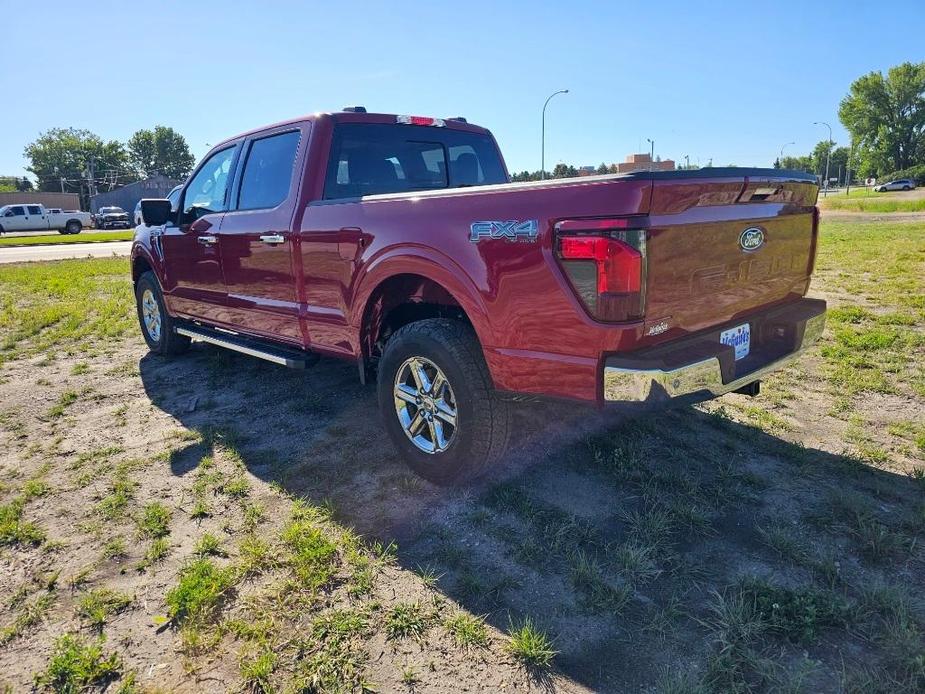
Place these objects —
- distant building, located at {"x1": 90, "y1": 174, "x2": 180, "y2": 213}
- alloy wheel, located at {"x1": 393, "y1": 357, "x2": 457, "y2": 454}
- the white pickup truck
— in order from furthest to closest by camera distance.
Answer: distant building, located at {"x1": 90, "y1": 174, "x2": 180, "y2": 213}
the white pickup truck
alloy wheel, located at {"x1": 393, "y1": 357, "x2": 457, "y2": 454}

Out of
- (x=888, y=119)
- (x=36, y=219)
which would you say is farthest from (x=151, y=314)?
(x=888, y=119)

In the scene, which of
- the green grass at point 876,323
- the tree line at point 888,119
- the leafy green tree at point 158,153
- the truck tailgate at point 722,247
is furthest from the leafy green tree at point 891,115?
the leafy green tree at point 158,153

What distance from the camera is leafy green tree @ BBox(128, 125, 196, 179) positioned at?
362 ft

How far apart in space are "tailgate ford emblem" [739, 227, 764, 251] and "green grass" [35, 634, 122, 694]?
3.04 m

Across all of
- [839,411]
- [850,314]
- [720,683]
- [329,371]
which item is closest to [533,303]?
[720,683]

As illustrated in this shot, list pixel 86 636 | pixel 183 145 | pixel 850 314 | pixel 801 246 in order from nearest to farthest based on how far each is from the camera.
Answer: pixel 86 636
pixel 801 246
pixel 850 314
pixel 183 145

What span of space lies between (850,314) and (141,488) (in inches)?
262

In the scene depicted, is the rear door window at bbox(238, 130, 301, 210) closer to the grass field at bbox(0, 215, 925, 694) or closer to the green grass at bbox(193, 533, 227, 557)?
the grass field at bbox(0, 215, 925, 694)

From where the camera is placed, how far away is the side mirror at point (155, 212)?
496 cm

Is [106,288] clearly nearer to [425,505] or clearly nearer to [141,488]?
[141,488]

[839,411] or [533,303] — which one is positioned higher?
[533,303]

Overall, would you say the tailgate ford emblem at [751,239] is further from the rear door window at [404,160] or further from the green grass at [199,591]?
the green grass at [199,591]

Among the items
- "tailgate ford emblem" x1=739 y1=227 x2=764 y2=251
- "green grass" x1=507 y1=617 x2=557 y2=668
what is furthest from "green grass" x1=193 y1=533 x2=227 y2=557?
"tailgate ford emblem" x1=739 y1=227 x2=764 y2=251

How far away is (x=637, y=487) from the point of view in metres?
3.10
